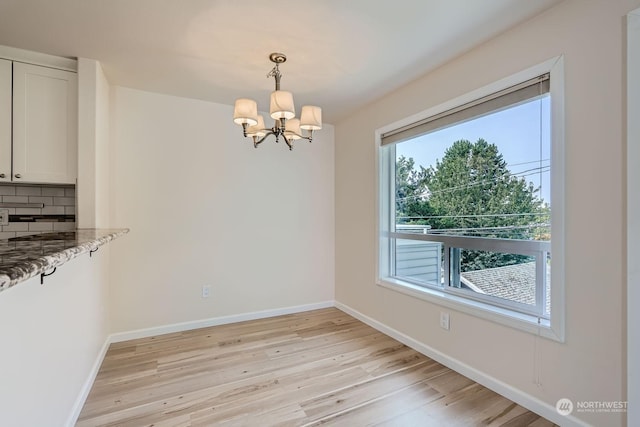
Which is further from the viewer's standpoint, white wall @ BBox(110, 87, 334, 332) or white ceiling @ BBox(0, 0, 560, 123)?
white wall @ BBox(110, 87, 334, 332)

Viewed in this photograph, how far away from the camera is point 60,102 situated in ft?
7.77

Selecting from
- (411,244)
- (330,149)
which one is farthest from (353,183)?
(411,244)

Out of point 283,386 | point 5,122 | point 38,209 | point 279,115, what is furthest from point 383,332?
point 5,122

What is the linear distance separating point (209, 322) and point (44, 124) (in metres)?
2.34

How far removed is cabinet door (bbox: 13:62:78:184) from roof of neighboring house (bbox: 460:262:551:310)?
3303 millimetres

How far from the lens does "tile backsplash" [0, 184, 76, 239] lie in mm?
2459

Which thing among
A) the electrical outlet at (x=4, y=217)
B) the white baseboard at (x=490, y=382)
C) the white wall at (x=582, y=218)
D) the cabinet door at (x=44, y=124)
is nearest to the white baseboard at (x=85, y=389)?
the electrical outlet at (x=4, y=217)

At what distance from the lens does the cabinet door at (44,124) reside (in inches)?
87.4

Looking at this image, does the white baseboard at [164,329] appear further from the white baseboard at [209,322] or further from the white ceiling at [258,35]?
the white ceiling at [258,35]

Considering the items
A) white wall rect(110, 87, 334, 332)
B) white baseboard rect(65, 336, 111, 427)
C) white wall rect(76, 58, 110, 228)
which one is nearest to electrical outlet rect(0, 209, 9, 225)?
white wall rect(76, 58, 110, 228)

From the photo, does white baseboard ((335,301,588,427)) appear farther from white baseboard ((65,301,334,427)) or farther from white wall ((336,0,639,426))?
white baseboard ((65,301,334,427))

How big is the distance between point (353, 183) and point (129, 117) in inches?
98.0

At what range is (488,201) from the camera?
2.29m

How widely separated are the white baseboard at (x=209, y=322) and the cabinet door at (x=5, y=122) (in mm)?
1711
